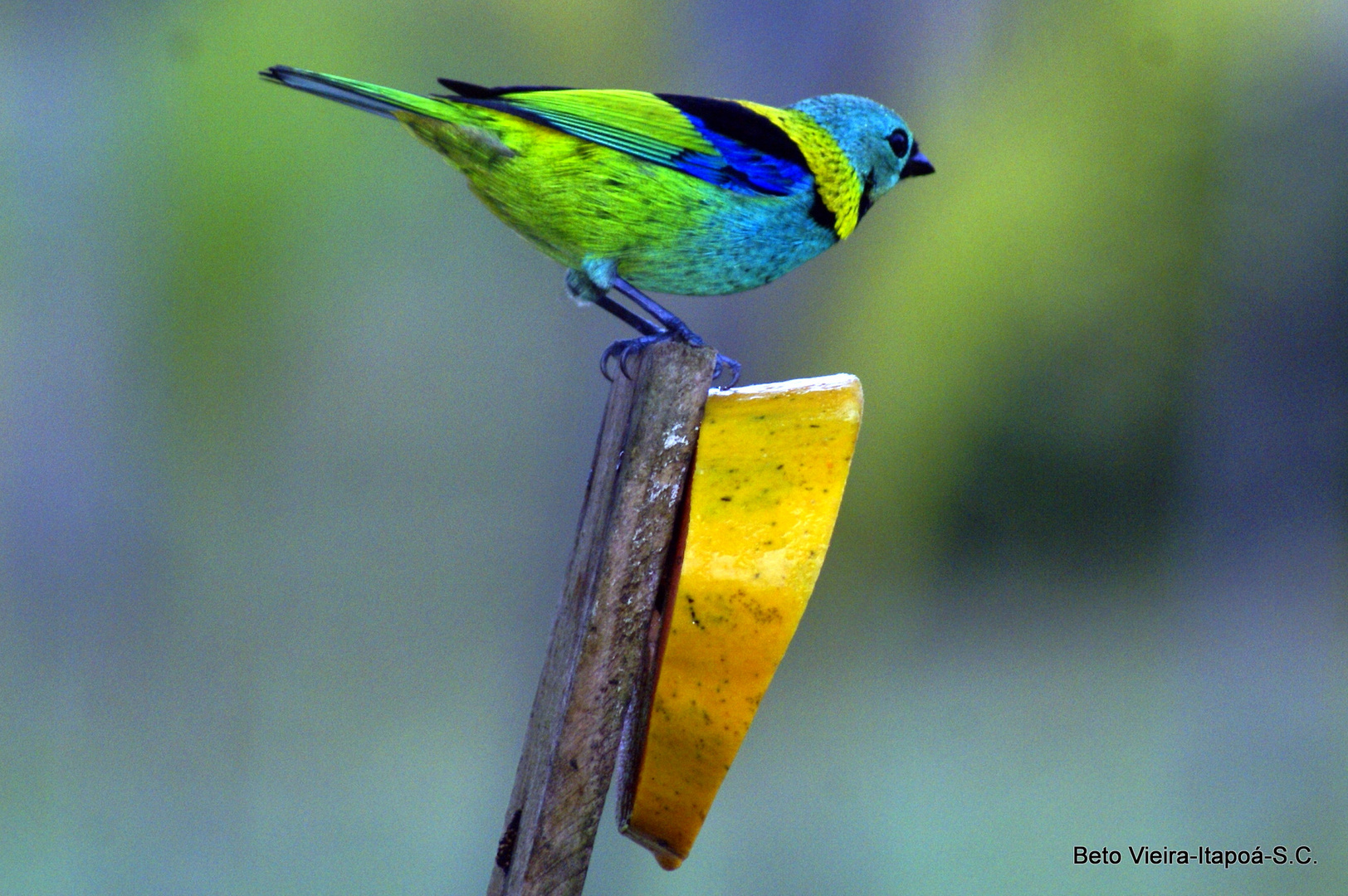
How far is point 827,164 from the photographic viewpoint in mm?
1234

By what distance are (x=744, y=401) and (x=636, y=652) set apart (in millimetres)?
259

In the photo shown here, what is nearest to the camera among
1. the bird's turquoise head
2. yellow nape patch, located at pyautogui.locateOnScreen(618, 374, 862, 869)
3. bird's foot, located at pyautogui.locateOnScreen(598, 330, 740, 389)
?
yellow nape patch, located at pyautogui.locateOnScreen(618, 374, 862, 869)

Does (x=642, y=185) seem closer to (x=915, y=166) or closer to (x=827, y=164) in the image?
(x=827, y=164)

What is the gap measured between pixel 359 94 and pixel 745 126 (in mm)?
449

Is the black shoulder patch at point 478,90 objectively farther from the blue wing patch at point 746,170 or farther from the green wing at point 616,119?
the blue wing patch at point 746,170

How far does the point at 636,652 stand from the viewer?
97cm

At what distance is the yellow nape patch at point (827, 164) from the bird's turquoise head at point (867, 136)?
2cm

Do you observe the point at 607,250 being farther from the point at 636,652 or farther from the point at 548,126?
the point at 636,652

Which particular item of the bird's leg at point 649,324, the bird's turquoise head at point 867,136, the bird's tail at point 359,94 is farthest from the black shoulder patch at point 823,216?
the bird's tail at point 359,94

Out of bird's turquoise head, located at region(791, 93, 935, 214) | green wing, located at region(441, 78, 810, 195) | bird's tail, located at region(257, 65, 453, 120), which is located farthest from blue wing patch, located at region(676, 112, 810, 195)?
bird's tail, located at region(257, 65, 453, 120)

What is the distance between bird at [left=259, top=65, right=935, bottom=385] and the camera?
3.77ft

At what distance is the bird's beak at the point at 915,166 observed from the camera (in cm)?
136

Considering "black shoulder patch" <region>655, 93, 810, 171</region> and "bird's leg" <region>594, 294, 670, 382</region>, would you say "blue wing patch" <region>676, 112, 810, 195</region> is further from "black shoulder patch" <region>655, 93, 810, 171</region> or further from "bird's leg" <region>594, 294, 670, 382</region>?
"bird's leg" <region>594, 294, 670, 382</region>

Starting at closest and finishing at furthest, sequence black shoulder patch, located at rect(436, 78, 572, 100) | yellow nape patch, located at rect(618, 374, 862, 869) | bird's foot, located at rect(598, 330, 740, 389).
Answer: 1. yellow nape patch, located at rect(618, 374, 862, 869)
2. bird's foot, located at rect(598, 330, 740, 389)
3. black shoulder patch, located at rect(436, 78, 572, 100)
